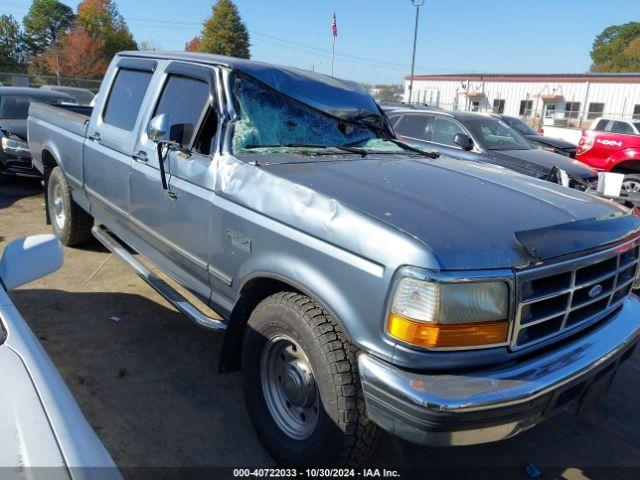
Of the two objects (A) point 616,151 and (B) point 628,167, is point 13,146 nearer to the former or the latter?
(A) point 616,151

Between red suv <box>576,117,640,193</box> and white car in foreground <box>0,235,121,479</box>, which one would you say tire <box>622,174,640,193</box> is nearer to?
red suv <box>576,117,640,193</box>

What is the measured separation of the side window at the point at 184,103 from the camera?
3.26 metres

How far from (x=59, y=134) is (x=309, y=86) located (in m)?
3.03

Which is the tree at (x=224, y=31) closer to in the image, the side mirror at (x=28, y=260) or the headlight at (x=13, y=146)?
the headlight at (x=13, y=146)

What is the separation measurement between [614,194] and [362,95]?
4.45 metres

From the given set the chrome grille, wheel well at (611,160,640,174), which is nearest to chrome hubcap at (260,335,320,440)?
the chrome grille

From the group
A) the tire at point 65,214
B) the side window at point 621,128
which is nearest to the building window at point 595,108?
the side window at point 621,128

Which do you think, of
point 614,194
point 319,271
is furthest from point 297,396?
point 614,194

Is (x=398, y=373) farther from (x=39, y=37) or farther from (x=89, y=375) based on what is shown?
(x=39, y=37)

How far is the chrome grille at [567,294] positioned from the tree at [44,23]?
78103 millimetres

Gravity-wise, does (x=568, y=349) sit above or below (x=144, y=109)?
below

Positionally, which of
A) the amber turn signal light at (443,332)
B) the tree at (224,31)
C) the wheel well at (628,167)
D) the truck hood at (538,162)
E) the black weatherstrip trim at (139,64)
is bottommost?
the wheel well at (628,167)

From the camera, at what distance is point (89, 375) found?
11.0 ft

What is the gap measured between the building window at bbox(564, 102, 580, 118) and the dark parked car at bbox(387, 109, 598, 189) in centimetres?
3545
